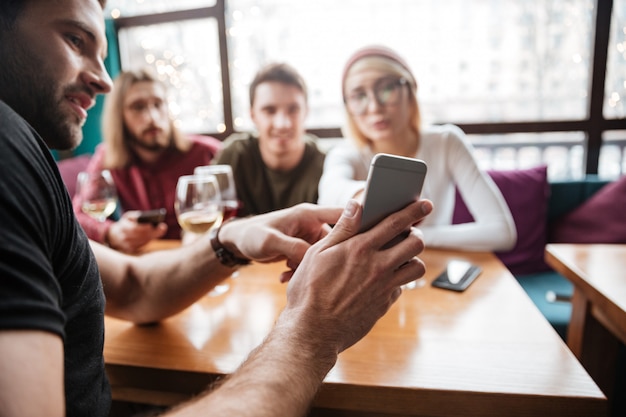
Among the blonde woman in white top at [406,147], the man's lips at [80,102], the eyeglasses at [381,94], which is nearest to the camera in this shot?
the man's lips at [80,102]

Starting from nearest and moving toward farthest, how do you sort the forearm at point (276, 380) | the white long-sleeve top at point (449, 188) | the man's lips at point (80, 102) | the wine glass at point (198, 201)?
1. the forearm at point (276, 380)
2. the man's lips at point (80, 102)
3. the wine glass at point (198, 201)
4. the white long-sleeve top at point (449, 188)

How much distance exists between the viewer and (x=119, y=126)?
2301 millimetres

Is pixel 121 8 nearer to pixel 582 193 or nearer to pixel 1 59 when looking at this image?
pixel 1 59

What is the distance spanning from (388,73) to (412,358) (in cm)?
117

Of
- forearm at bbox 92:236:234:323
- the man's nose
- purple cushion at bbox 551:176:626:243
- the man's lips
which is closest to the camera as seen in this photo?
the man's lips

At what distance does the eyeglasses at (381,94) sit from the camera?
1.60 meters

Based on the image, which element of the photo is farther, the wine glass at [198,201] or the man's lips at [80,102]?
the wine glass at [198,201]

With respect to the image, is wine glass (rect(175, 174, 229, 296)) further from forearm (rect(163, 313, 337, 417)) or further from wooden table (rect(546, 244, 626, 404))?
wooden table (rect(546, 244, 626, 404))

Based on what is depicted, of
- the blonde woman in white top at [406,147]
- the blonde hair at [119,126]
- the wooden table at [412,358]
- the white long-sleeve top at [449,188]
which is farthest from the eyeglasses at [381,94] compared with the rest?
the blonde hair at [119,126]

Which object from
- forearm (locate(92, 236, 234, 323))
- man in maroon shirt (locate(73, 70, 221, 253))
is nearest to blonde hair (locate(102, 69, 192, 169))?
man in maroon shirt (locate(73, 70, 221, 253))

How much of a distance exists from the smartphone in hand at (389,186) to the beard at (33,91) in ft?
1.83

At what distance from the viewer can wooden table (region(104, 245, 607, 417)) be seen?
2.05 ft

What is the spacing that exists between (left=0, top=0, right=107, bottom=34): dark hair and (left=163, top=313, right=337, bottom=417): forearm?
0.62 metres

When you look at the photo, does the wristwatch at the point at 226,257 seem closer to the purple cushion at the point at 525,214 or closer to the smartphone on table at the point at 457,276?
the smartphone on table at the point at 457,276
